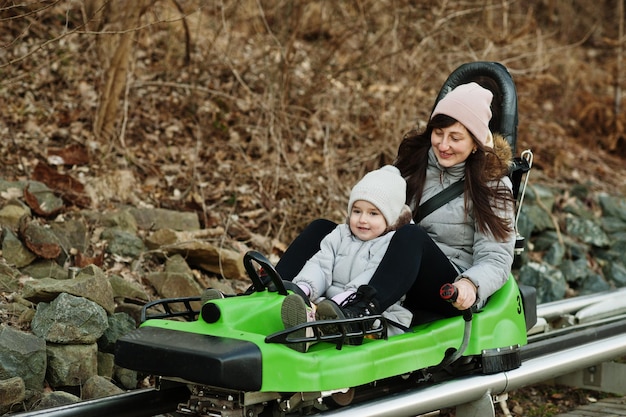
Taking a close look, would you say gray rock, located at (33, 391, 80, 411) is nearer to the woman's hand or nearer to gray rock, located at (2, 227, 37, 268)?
gray rock, located at (2, 227, 37, 268)

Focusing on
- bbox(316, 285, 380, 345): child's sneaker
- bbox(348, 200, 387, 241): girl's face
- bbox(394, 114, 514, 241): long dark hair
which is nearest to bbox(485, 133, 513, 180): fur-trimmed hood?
bbox(394, 114, 514, 241): long dark hair

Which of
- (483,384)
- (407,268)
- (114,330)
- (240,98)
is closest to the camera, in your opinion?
(407,268)

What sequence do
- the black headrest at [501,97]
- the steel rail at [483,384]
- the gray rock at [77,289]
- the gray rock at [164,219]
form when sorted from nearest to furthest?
the steel rail at [483,384] → the gray rock at [77,289] → the black headrest at [501,97] → the gray rock at [164,219]

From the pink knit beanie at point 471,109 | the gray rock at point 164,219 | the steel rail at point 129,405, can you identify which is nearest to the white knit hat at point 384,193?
the pink knit beanie at point 471,109

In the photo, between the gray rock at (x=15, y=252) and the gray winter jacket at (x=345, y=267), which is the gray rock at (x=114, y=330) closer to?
the gray rock at (x=15, y=252)

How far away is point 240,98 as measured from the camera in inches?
373

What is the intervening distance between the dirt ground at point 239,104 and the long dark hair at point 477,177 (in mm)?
1841

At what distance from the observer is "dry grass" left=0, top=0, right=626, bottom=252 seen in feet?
26.1

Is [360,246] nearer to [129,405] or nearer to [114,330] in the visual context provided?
[129,405]

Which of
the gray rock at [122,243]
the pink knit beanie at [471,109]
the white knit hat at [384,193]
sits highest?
the pink knit beanie at [471,109]

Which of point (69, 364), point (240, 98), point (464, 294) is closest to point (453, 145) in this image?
point (464, 294)

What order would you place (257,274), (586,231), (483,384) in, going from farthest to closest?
(586,231), (483,384), (257,274)

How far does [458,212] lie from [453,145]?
1.23 feet

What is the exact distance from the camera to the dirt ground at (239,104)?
25.4 ft
